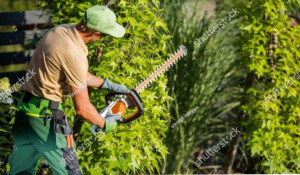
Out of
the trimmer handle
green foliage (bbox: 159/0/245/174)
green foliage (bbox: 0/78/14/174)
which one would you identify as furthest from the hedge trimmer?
green foliage (bbox: 159/0/245/174)

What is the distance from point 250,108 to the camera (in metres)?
5.06

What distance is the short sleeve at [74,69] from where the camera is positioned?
335 centimetres

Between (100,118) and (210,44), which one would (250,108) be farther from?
(100,118)

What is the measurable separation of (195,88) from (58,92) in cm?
217

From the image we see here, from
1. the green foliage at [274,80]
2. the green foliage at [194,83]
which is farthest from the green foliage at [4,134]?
the green foliage at [274,80]

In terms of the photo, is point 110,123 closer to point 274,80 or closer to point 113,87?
point 113,87

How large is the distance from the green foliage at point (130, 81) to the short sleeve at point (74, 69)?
1.95 feet

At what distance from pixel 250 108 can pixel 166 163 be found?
1030 millimetres

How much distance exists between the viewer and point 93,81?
370 cm

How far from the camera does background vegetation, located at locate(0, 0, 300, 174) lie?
412 centimetres

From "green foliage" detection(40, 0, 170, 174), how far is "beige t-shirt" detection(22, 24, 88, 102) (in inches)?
21.7

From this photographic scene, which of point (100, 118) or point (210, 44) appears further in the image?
point (210, 44)

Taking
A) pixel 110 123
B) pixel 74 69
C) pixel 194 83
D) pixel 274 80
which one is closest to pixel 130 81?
pixel 110 123

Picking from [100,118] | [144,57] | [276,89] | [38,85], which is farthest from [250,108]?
[38,85]
